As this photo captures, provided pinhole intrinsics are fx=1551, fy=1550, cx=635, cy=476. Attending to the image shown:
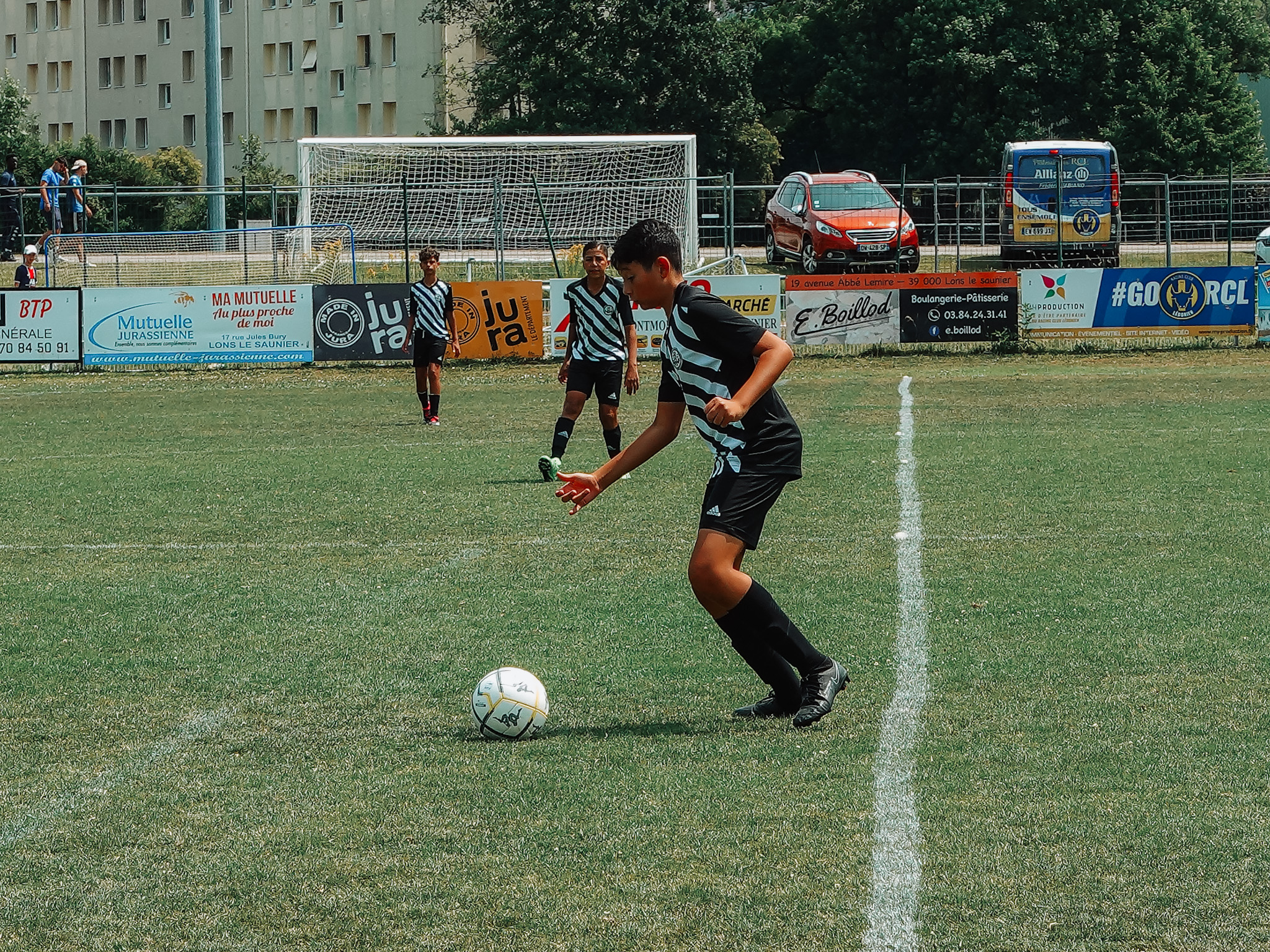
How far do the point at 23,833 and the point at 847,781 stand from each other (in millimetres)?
2531

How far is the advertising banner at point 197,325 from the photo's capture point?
2367 centimetres

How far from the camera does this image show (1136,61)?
150 ft

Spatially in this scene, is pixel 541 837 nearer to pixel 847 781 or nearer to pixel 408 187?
pixel 847 781

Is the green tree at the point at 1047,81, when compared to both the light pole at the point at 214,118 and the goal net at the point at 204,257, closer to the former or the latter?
the light pole at the point at 214,118

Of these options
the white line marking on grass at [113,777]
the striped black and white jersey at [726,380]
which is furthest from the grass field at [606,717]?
the striped black and white jersey at [726,380]

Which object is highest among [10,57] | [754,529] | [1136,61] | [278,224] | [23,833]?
[10,57]

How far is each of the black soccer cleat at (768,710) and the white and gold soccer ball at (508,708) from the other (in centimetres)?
74

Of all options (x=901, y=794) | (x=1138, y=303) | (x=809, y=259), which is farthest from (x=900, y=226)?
(x=901, y=794)

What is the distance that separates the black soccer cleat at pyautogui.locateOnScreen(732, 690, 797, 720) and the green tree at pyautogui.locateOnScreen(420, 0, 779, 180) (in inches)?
1715

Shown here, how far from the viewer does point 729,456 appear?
5602mm

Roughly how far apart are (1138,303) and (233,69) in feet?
181

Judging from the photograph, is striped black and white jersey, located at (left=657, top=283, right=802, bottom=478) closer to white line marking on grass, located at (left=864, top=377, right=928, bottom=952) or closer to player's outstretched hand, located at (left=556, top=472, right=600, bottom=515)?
player's outstretched hand, located at (left=556, top=472, right=600, bottom=515)

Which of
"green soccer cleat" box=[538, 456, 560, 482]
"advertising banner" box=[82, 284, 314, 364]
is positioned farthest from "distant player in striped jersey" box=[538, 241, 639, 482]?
"advertising banner" box=[82, 284, 314, 364]

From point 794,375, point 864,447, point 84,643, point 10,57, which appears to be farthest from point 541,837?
point 10,57
